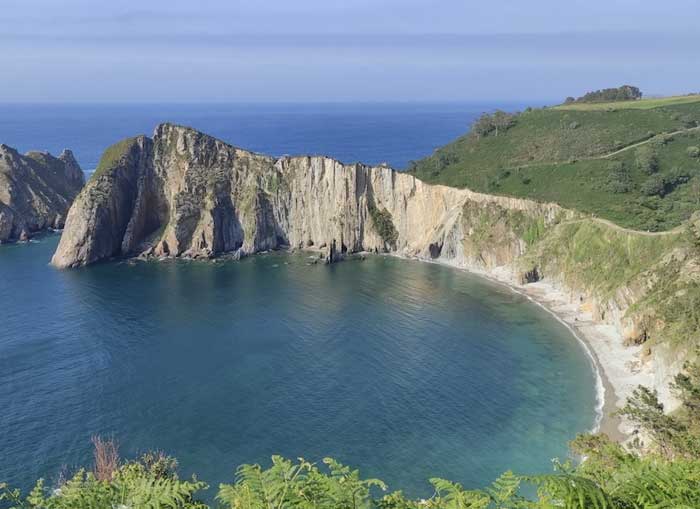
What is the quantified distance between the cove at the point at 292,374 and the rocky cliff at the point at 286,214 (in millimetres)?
9089

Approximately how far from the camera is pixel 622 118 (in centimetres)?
11888

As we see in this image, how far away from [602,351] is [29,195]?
12230 centimetres

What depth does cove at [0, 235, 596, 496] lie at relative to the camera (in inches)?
1817

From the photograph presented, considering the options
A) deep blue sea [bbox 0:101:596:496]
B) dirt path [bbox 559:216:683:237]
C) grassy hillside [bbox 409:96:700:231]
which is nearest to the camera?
deep blue sea [bbox 0:101:596:496]

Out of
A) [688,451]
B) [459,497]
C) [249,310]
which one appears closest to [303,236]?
[249,310]

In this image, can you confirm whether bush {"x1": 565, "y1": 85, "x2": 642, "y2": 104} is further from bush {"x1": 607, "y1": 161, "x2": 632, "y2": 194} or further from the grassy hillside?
bush {"x1": 607, "y1": 161, "x2": 632, "y2": 194}

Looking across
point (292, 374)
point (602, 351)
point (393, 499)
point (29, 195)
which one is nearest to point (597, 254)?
point (602, 351)

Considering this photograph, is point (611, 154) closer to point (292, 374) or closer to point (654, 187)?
point (654, 187)

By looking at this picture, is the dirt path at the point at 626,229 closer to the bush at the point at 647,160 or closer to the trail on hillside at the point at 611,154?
the bush at the point at 647,160

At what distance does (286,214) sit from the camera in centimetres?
11481

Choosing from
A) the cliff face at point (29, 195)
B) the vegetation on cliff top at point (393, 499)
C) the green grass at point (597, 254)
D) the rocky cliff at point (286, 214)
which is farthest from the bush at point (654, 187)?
the cliff face at point (29, 195)

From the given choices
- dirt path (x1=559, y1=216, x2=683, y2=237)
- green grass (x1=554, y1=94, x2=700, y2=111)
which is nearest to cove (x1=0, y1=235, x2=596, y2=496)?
dirt path (x1=559, y1=216, x2=683, y2=237)

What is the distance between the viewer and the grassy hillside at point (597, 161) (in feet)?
291

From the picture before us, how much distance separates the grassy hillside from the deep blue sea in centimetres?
2110
